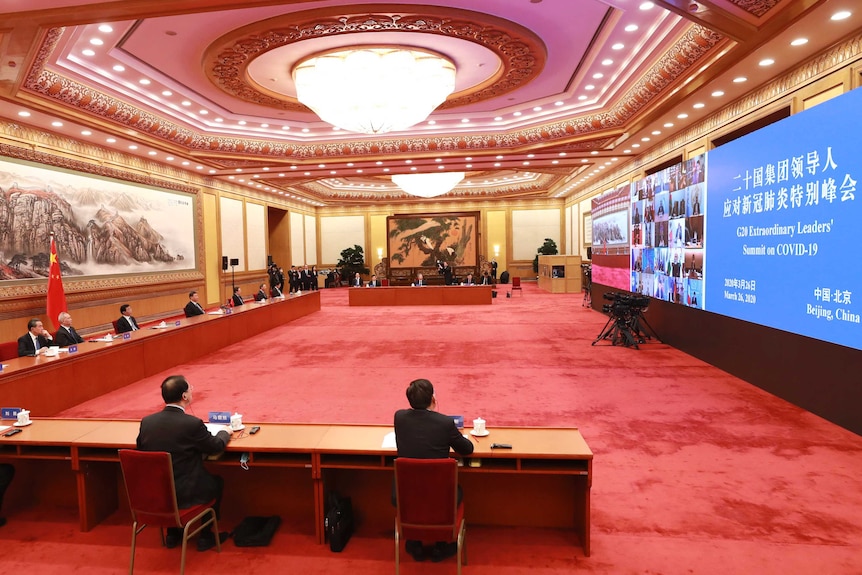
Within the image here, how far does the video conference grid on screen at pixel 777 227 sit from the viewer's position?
4820 millimetres

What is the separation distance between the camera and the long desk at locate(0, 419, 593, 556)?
3.08 meters

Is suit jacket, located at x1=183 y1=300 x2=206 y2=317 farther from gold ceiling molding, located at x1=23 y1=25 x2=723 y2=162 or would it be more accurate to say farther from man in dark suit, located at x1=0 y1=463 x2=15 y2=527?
man in dark suit, located at x1=0 y1=463 x2=15 y2=527

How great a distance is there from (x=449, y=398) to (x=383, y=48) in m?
5.36

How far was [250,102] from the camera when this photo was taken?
1028 cm

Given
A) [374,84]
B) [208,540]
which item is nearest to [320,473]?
[208,540]

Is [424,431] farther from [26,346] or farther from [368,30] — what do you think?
[368,30]

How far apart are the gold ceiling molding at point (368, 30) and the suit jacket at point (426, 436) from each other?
5.56 meters

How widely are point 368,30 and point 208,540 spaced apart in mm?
6453

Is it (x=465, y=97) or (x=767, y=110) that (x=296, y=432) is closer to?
(x=767, y=110)

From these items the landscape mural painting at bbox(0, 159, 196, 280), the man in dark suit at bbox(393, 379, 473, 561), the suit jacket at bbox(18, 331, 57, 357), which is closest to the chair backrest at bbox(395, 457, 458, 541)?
the man in dark suit at bbox(393, 379, 473, 561)

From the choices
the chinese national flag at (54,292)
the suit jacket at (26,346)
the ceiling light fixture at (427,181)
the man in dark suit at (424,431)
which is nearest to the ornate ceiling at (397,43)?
the ceiling light fixture at (427,181)

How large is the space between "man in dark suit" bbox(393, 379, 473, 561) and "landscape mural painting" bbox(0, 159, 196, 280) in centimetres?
949

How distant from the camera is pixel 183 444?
2945 millimetres

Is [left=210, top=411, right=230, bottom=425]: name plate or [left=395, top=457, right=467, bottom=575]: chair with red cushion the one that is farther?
[left=210, top=411, right=230, bottom=425]: name plate
